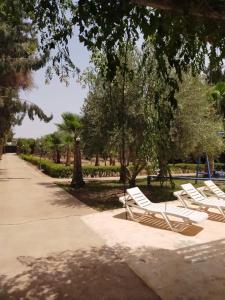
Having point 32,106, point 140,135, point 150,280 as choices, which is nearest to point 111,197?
point 140,135

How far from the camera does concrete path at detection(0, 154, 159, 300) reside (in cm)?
537

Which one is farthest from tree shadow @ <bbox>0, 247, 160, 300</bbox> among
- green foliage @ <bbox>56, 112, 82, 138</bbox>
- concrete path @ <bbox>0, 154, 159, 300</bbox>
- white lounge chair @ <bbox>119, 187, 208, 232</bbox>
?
green foliage @ <bbox>56, 112, 82, 138</bbox>

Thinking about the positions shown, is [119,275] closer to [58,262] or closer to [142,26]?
[58,262]

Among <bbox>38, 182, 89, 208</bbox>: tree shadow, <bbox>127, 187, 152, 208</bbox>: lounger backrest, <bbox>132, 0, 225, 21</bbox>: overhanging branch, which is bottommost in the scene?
<bbox>38, 182, 89, 208</bbox>: tree shadow

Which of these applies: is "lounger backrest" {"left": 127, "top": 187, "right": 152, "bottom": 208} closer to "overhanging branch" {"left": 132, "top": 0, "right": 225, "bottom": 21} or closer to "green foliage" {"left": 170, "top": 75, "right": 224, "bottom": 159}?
Answer: "green foliage" {"left": 170, "top": 75, "right": 224, "bottom": 159}

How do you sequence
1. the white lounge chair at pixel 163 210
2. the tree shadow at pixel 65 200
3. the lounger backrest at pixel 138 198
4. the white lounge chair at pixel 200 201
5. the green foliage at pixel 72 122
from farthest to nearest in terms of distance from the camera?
the green foliage at pixel 72 122
the tree shadow at pixel 65 200
the white lounge chair at pixel 200 201
the lounger backrest at pixel 138 198
the white lounge chair at pixel 163 210

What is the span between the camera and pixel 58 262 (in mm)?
6625

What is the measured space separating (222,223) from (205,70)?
5546 millimetres

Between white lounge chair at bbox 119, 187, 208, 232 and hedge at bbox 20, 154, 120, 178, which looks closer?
white lounge chair at bbox 119, 187, 208, 232

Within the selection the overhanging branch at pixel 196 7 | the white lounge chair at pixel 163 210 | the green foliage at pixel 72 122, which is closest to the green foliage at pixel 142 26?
the overhanging branch at pixel 196 7

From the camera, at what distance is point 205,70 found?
18.8 ft

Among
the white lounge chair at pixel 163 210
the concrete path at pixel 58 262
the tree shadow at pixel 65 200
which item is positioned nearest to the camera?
the concrete path at pixel 58 262

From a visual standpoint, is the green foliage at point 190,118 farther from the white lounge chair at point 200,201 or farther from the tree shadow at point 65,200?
the tree shadow at point 65,200

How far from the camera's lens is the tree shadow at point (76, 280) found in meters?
5.26
